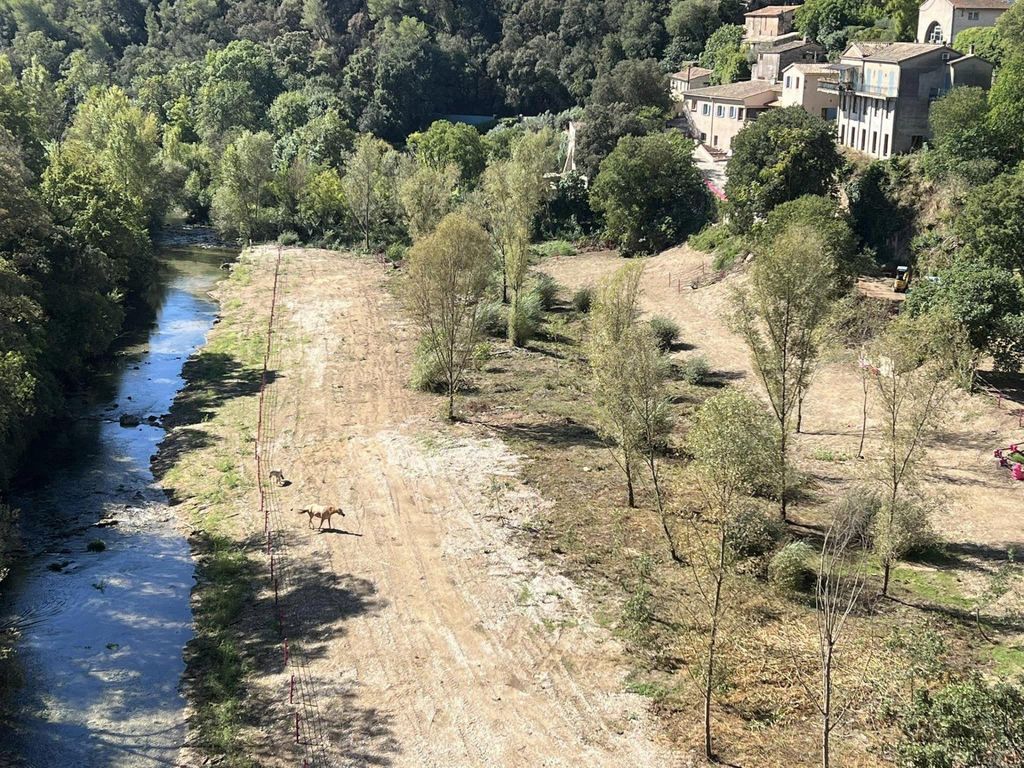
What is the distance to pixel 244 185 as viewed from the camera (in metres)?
78.2

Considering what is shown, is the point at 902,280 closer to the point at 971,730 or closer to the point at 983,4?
the point at 983,4

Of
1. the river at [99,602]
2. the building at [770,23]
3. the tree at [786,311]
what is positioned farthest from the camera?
the building at [770,23]

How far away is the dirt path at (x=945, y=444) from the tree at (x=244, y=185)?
43.2m

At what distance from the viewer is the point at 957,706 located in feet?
46.4

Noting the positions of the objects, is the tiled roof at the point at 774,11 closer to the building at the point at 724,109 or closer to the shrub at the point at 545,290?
the building at the point at 724,109

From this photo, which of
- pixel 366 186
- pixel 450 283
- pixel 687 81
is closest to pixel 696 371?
pixel 450 283

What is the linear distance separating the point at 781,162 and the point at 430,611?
125 ft

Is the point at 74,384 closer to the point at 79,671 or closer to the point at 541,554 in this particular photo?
the point at 79,671

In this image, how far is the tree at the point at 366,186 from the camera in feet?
244

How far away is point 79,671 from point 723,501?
16526mm

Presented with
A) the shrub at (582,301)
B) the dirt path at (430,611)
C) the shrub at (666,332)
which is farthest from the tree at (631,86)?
the dirt path at (430,611)

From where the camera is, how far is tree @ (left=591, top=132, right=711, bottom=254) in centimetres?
6588

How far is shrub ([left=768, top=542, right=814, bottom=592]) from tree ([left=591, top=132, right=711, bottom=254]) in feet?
145

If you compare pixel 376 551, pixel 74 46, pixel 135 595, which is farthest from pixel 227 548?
pixel 74 46
